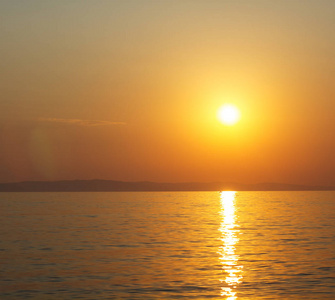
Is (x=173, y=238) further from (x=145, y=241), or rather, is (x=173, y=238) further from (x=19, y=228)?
(x=19, y=228)

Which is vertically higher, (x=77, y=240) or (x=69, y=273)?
(x=77, y=240)

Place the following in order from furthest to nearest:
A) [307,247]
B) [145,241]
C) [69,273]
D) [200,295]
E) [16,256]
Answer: [145,241] → [307,247] → [16,256] → [69,273] → [200,295]

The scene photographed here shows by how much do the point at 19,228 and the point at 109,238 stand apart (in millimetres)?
17022

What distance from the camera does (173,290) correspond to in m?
29.5

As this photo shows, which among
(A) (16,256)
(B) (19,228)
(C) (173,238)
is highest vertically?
(B) (19,228)

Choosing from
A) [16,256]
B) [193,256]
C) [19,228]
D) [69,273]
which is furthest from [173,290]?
[19,228]

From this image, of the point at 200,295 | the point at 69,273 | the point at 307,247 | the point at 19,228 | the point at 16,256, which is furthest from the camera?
the point at 19,228

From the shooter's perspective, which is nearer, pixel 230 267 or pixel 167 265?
pixel 230 267

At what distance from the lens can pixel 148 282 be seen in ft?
104

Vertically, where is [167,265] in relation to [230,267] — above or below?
above

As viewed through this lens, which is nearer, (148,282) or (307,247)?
(148,282)

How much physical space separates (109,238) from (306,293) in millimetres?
30809

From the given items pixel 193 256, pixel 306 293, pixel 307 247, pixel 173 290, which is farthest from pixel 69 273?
pixel 307 247

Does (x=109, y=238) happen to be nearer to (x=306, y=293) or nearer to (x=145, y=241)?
(x=145, y=241)
